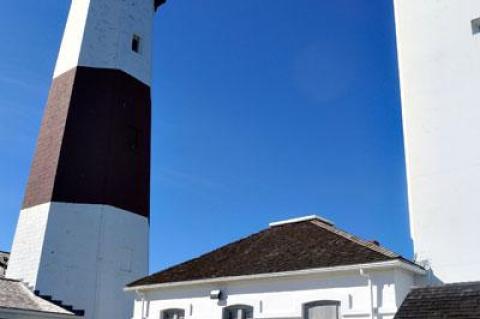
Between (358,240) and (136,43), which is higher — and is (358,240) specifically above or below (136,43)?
below

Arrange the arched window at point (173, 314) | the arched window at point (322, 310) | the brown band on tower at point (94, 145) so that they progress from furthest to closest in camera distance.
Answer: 1. the brown band on tower at point (94, 145)
2. the arched window at point (173, 314)
3. the arched window at point (322, 310)

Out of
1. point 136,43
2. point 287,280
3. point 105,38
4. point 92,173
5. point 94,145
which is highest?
point 136,43

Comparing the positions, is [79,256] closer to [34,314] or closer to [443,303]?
[34,314]

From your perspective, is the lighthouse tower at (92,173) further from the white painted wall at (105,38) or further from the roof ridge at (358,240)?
the roof ridge at (358,240)

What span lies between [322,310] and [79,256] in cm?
1213

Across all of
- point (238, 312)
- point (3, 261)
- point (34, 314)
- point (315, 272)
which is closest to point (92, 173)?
point (34, 314)

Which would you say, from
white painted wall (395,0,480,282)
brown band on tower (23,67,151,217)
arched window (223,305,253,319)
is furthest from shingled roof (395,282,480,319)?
brown band on tower (23,67,151,217)

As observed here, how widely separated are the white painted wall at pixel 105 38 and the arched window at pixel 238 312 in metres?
14.3

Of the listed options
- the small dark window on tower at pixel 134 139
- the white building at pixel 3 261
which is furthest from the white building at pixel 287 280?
the white building at pixel 3 261

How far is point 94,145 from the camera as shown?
83.4 ft

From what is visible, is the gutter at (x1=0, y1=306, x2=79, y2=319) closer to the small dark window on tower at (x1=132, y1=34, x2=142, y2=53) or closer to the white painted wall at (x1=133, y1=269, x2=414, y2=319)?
the white painted wall at (x1=133, y1=269, x2=414, y2=319)

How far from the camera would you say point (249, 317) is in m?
17.6

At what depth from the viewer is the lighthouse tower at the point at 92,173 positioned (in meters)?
23.6

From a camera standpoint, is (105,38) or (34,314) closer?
(34,314)
